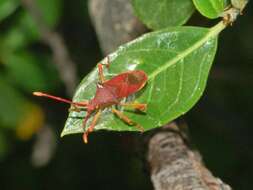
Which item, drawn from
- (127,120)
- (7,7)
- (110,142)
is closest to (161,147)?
(127,120)

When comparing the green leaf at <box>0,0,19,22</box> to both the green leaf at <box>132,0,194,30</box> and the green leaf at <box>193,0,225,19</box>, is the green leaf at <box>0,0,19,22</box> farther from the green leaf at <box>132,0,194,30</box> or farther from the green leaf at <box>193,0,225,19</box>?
the green leaf at <box>193,0,225,19</box>

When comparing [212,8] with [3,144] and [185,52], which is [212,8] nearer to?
[185,52]

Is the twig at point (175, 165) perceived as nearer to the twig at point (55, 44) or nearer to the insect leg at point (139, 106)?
the insect leg at point (139, 106)

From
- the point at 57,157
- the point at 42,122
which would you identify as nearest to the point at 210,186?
the point at 42,122

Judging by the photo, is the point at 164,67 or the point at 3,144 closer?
the point at 164,67

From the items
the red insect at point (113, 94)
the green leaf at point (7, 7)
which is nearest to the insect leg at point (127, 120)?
the red insect at point (113, 94)

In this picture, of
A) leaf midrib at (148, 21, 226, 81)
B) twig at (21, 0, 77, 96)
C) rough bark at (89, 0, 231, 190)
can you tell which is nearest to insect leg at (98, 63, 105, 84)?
leaf midrib at (148, 21, 226, 81)
